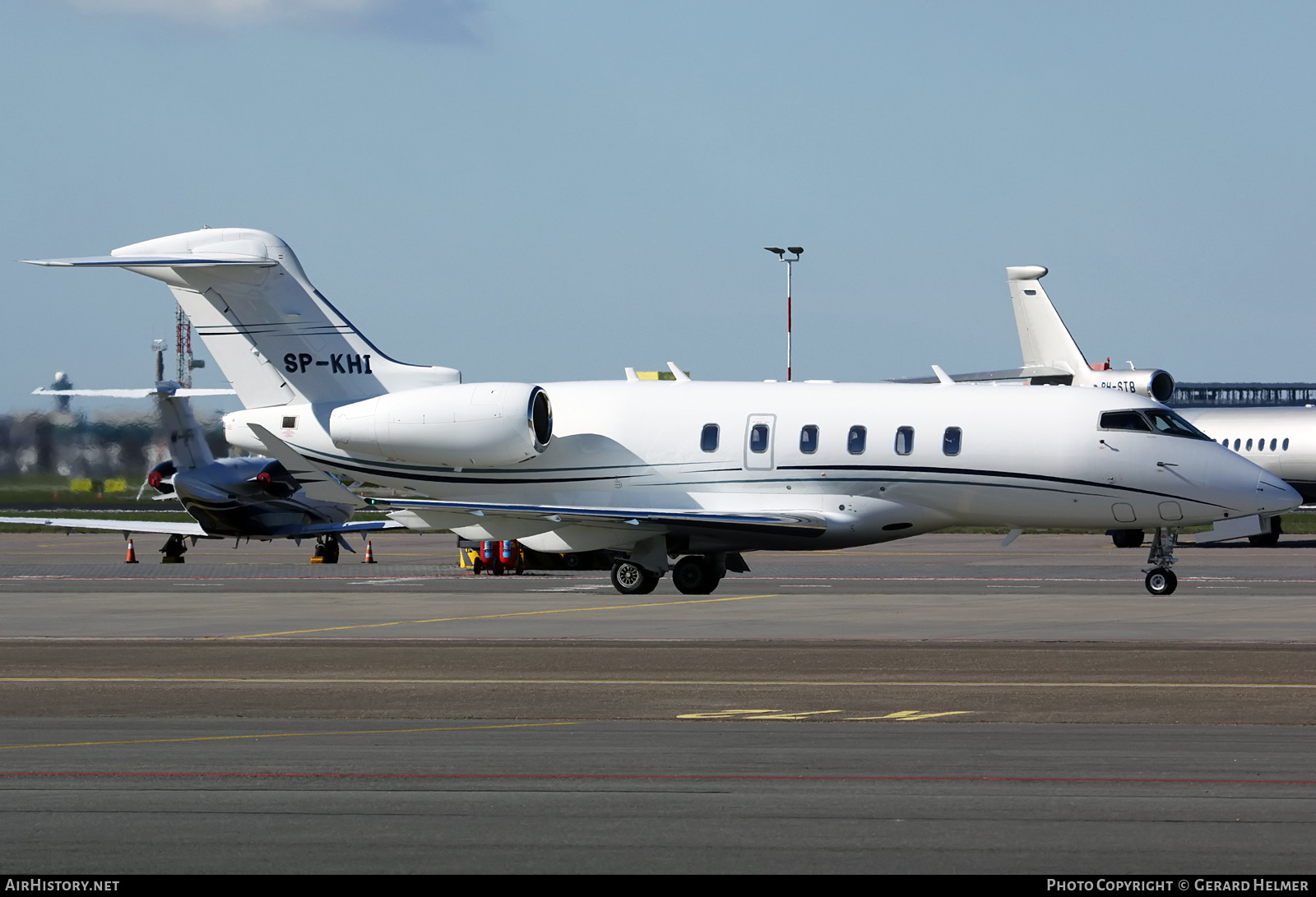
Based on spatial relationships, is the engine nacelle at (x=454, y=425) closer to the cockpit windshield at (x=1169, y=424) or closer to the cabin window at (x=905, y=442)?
the cabin window at (x=905, y=442)

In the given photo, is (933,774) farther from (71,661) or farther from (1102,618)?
(1102,618)

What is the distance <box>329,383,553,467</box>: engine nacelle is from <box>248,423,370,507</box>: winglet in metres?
1.20

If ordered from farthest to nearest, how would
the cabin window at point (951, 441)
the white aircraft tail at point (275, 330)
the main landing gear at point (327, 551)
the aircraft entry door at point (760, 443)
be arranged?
1. the main landing gear at point (327, 551)
2. the white aircraft tail at point (275, 330)
3. the aircraft entry door at point (760, 443)
4. the cabin window at point (951, 441)

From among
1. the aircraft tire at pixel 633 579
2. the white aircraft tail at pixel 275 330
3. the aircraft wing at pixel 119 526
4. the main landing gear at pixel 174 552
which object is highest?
the white aircraft tail at pixel 275 330

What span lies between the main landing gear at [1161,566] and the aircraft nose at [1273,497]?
1650 millimetres

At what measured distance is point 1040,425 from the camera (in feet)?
94.0

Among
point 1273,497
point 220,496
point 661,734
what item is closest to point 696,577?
point 1273,497

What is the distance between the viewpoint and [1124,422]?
93.5 feet

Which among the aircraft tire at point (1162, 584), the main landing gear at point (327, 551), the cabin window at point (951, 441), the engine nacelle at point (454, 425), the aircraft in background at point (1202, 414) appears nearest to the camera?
the aircraft tire at point (1162, 584)

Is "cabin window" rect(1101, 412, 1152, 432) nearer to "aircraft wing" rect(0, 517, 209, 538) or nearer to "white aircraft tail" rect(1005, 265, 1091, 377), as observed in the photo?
"aircraft wing" rect(0, 517, 209, 538)

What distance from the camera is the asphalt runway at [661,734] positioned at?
8133 mm

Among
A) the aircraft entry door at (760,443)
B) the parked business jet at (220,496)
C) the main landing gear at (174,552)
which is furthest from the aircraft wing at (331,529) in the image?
the aircraft entry door at (760,443)

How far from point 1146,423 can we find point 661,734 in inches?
724

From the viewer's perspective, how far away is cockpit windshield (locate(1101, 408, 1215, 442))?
93.3 ft
